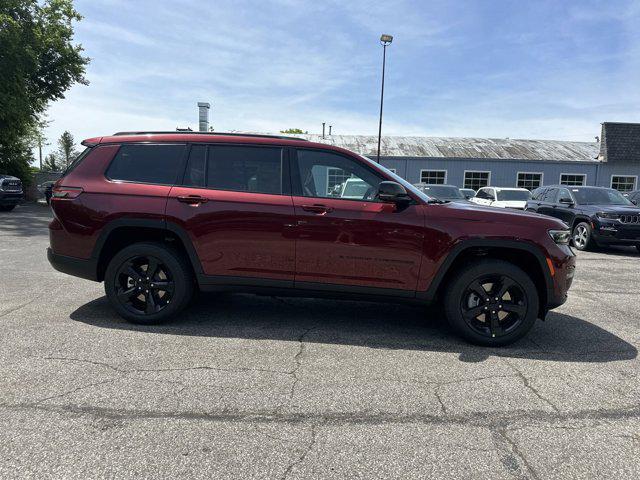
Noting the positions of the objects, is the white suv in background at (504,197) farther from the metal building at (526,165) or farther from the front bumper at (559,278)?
the front bumper at (559,278)

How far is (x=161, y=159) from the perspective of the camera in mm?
4273

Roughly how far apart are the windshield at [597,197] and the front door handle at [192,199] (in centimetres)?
1051

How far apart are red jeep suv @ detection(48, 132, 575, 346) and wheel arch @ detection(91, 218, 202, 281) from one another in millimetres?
12

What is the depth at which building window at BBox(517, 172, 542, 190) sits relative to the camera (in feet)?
93.6

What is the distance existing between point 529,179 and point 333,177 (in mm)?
28315

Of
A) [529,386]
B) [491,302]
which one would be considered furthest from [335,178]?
[529,386]

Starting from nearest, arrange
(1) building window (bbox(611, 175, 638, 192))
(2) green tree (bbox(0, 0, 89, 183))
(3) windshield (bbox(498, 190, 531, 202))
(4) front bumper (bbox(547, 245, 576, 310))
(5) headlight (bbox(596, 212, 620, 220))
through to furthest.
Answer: (4) front bumper (bbox(547, 245, 576, 310)) < (5) headlight (bbox(596, 212, 620, 220)) < (3) windshield (bbox(498, 190, 531, 202)) < (2) green tree (bbox(0, 0, 89, 183)) < (1) building window (bbox(611, 175, 638, 192))

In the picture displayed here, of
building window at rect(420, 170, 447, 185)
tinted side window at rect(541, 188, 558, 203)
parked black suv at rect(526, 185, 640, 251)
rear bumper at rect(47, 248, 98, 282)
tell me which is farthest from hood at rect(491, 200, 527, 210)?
rear bumper at rect(47, 248, 98, 282)

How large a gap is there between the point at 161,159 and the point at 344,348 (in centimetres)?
255

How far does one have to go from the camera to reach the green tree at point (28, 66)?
18.7 meters

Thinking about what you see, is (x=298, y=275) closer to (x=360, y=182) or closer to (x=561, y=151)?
(x=360, y=182)

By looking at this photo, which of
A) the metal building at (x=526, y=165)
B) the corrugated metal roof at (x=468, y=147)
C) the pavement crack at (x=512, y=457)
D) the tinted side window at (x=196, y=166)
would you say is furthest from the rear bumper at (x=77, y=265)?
the metal building at (x=526, y=165)

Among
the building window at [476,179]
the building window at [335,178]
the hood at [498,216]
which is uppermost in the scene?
the building window at [476,179]

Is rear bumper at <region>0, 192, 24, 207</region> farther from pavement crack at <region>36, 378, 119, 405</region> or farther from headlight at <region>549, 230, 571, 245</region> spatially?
headlight at <region>549, 230, 571, 245</region>
